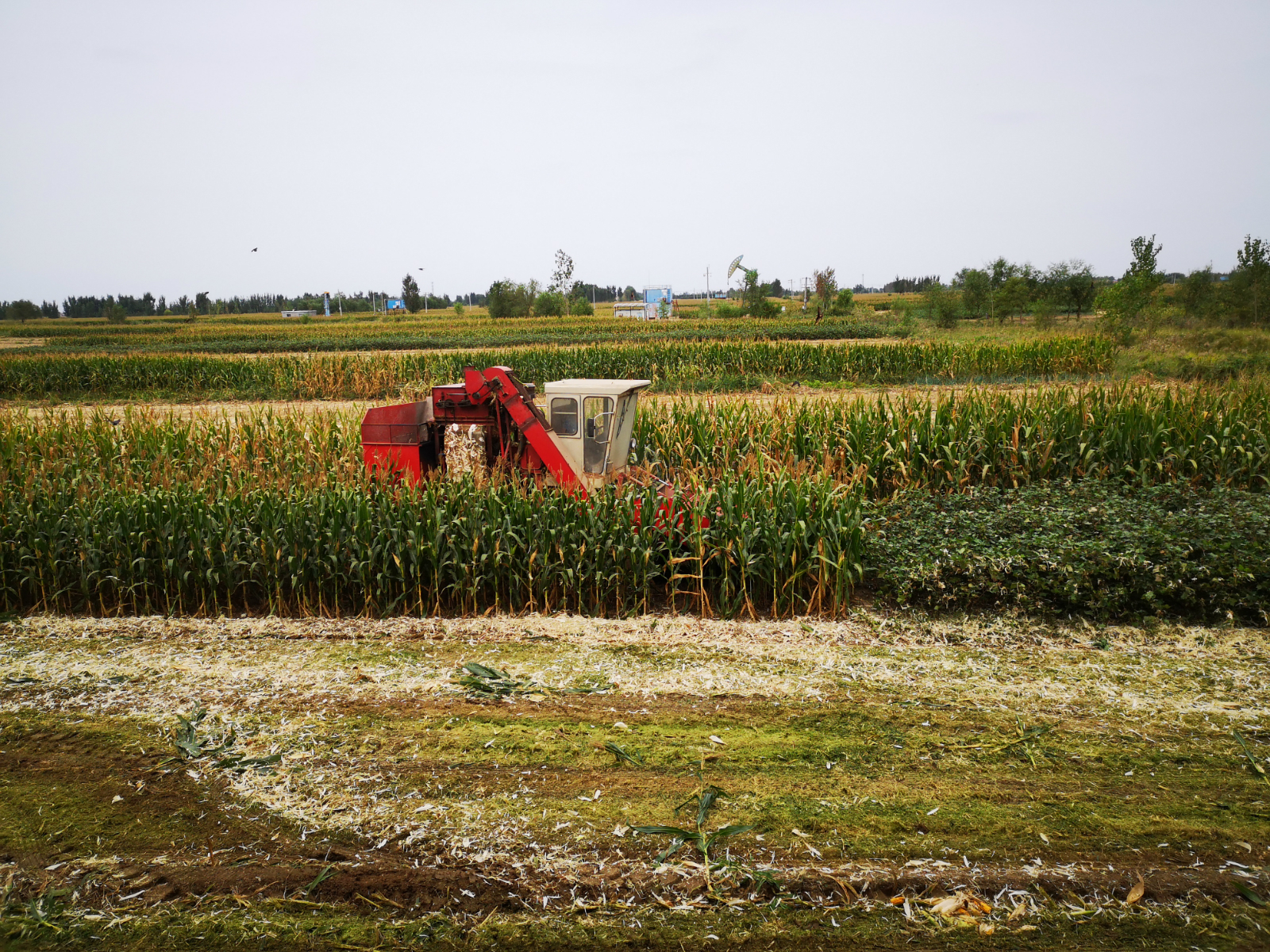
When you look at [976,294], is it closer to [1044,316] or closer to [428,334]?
[1044,316]

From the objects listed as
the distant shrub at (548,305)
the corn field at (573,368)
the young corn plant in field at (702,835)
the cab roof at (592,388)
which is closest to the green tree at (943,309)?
the corn field at (573,368)

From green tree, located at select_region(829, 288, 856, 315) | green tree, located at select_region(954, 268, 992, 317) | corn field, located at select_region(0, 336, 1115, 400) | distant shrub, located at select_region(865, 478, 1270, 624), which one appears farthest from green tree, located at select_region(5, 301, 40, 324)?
distant shrub, located at select_region(865, 478, 1270, 624)

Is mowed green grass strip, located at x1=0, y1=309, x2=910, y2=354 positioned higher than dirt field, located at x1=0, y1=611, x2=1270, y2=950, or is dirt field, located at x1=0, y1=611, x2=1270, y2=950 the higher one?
mowed green grass strip, located at x1=0, y1=309, x2=910, y2=354

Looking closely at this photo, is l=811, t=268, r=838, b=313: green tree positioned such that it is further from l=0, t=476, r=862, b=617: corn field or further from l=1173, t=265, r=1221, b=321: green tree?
l=0, t=476, r=862, b=617: corn field

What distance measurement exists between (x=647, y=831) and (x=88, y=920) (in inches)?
98.8

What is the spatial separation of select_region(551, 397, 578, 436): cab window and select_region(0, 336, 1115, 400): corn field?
14009mm

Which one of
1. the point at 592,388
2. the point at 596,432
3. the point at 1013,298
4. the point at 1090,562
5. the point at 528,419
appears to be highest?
the point at 1013,298

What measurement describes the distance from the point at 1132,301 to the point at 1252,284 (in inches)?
163

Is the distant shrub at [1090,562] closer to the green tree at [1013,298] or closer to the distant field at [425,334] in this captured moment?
the distant field at [425,334]

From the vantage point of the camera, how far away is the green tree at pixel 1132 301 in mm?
31391

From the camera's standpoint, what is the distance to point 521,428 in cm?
821

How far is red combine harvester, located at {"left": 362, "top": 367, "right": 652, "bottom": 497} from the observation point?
26.6 feet

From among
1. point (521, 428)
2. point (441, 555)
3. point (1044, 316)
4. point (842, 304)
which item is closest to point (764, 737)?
point (441, 555)

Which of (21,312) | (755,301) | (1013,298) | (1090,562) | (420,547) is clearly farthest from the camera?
(21,312)
